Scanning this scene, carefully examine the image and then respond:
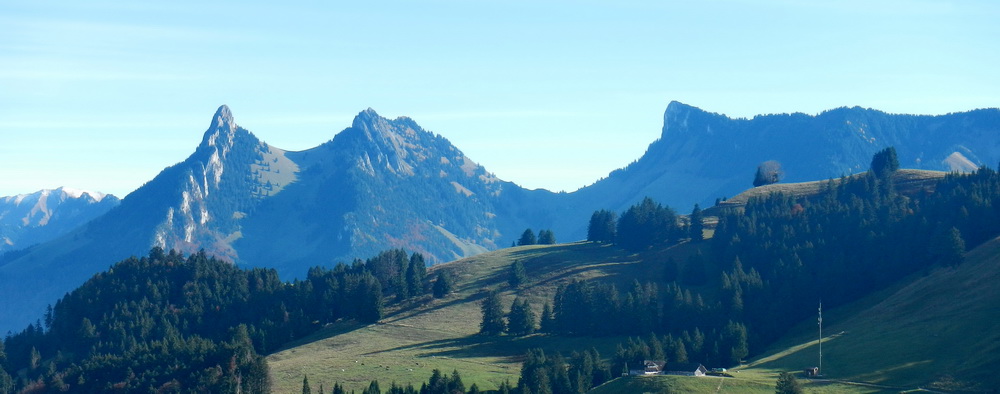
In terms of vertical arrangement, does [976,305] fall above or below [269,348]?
below

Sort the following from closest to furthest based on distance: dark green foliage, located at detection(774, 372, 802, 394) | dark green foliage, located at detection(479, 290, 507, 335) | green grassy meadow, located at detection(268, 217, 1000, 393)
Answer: dark green foliage, located at detection(774, 372, 802, 394) → green grassy meadow, located at detection(268, 217, 1000, 393) → dark green foliage, located at detection(479, 290, 507, 335)

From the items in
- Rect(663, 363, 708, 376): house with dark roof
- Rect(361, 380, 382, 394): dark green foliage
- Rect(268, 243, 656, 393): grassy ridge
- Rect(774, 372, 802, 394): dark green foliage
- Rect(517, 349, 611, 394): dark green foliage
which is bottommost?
→ Rect(774, 372, 802, 394): dark green foliage

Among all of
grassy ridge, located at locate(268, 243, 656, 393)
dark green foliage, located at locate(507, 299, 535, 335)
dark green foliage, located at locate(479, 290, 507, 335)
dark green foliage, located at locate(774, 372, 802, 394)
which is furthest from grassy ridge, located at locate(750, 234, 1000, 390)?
dark green foliage, located at locate(479, 290, 507, 335)

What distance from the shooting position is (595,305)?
194 m

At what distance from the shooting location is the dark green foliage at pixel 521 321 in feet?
626

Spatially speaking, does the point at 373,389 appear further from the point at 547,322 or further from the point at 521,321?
the point at 547,322

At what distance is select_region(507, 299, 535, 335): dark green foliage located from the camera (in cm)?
19075

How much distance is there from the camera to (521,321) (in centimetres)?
19100

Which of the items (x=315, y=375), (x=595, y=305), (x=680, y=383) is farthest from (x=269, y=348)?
(x=680, y=383)

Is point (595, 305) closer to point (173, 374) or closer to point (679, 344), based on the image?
point (679, 344)

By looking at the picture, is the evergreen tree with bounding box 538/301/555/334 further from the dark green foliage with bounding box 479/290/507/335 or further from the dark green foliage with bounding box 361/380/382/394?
the dark green foliage with bounding box 361/380/382/394

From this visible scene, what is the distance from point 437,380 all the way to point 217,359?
45787mm

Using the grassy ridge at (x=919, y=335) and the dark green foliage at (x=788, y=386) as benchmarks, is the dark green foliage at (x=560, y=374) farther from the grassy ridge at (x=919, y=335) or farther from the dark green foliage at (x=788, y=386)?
the dark green foliage at (x=788, y=386)

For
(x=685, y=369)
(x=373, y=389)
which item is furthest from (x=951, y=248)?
(x=373, y=389)
